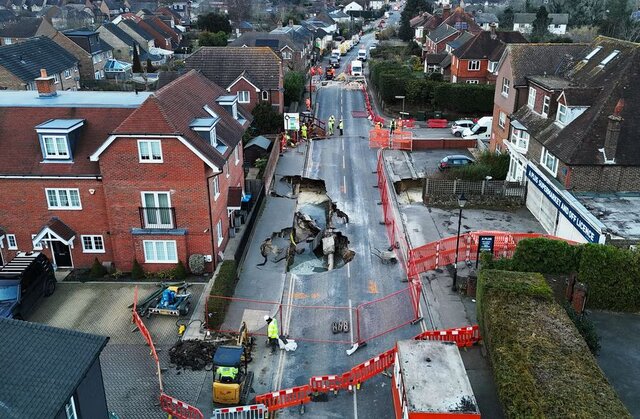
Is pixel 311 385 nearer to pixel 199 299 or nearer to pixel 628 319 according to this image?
pixel 199 299

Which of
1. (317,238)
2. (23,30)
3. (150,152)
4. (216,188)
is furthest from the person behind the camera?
(23,30)

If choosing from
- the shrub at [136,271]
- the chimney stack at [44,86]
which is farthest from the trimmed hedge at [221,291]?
the chimney stack at [44,86]

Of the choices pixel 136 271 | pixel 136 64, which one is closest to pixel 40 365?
pixel 136 271

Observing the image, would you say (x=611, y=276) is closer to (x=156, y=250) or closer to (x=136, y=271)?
(x=156, y=250)

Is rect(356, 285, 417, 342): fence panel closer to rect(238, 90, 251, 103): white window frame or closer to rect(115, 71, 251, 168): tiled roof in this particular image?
rect(115, 71, 251, 168): tiled roof

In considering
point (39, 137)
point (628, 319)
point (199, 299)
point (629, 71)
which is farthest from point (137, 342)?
point (629, 71)

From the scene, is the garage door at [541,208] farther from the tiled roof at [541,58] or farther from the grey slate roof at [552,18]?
the grey slate roof at [552,18]
